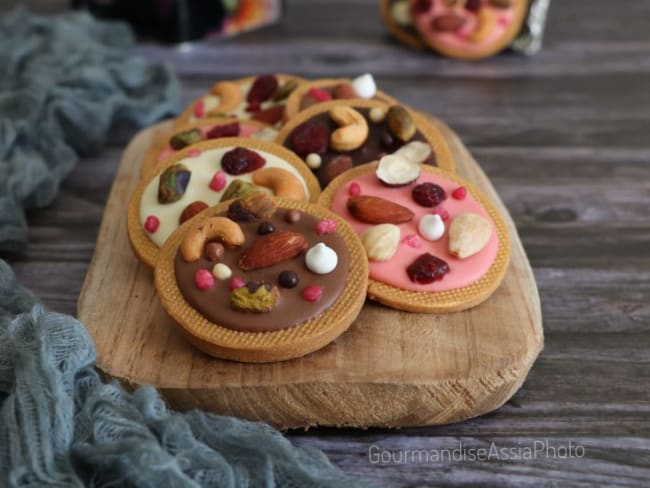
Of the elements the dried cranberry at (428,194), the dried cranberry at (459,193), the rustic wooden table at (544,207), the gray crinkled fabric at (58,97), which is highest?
the dried cranberry at (428,194)

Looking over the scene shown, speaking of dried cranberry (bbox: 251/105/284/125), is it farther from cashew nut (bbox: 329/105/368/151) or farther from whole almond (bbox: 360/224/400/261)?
whole almond (bbox: 360/224/400/261)

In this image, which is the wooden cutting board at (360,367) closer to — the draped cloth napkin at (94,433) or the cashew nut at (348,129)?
the draped cloth napkin at (94,433)

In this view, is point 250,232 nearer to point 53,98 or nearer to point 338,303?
point 338,303

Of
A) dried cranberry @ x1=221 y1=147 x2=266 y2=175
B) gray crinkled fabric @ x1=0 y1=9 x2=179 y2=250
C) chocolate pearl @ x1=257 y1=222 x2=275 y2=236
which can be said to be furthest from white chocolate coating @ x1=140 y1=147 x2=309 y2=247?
gray crinkled fabric @ x1=0 y1=9 x2=179 y2=250

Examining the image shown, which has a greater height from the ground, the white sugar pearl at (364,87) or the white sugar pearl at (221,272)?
the white sugar pearl at (364,87)

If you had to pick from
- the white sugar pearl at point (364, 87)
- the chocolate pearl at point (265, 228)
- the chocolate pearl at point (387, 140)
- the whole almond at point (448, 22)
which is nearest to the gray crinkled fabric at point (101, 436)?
the chocolate pearl at point (265, 228)

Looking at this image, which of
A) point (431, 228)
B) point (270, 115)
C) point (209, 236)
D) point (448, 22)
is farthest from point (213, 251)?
point (448, 22)

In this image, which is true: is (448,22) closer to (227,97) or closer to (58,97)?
(227,97)
